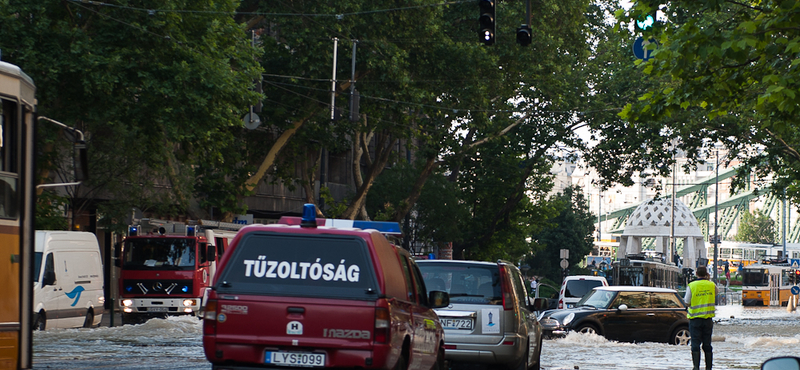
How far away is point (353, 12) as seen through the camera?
97.7 feet

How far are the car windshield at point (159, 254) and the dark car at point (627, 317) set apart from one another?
8.64 m

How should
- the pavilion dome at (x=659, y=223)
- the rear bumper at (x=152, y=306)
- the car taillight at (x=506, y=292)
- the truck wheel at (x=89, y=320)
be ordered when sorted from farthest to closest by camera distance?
the pavilion dome at (x=659, y=223)
the rear bumper at (x=152, y=306)
the truck wheel at (x=89, y=320)
the car taillight at (x=506, y=292)

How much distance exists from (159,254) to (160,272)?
42 cm

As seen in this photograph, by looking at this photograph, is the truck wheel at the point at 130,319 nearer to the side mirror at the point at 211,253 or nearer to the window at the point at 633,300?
the side mirror at the point at 211,253

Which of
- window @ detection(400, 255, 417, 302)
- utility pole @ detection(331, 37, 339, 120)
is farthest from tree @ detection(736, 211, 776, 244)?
window @ detection(400, 255, 417, 302)

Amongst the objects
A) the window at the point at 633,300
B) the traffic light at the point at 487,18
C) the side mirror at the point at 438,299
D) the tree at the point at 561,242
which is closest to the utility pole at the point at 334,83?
the window at the point at 633,300

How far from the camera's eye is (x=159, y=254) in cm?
2589

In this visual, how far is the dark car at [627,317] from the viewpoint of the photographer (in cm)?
2242

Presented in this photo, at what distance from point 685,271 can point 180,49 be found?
60.0m

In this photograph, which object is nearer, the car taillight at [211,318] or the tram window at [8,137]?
the tram window at [8,137]

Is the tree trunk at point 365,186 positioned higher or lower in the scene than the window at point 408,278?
higher

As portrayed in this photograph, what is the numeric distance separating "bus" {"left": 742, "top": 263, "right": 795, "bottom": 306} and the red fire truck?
46077 millimetres

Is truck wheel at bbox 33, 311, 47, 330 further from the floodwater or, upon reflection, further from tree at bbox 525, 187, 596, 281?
tree at bbox 525, 187, 596, 281

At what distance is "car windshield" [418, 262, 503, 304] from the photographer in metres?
13.5
